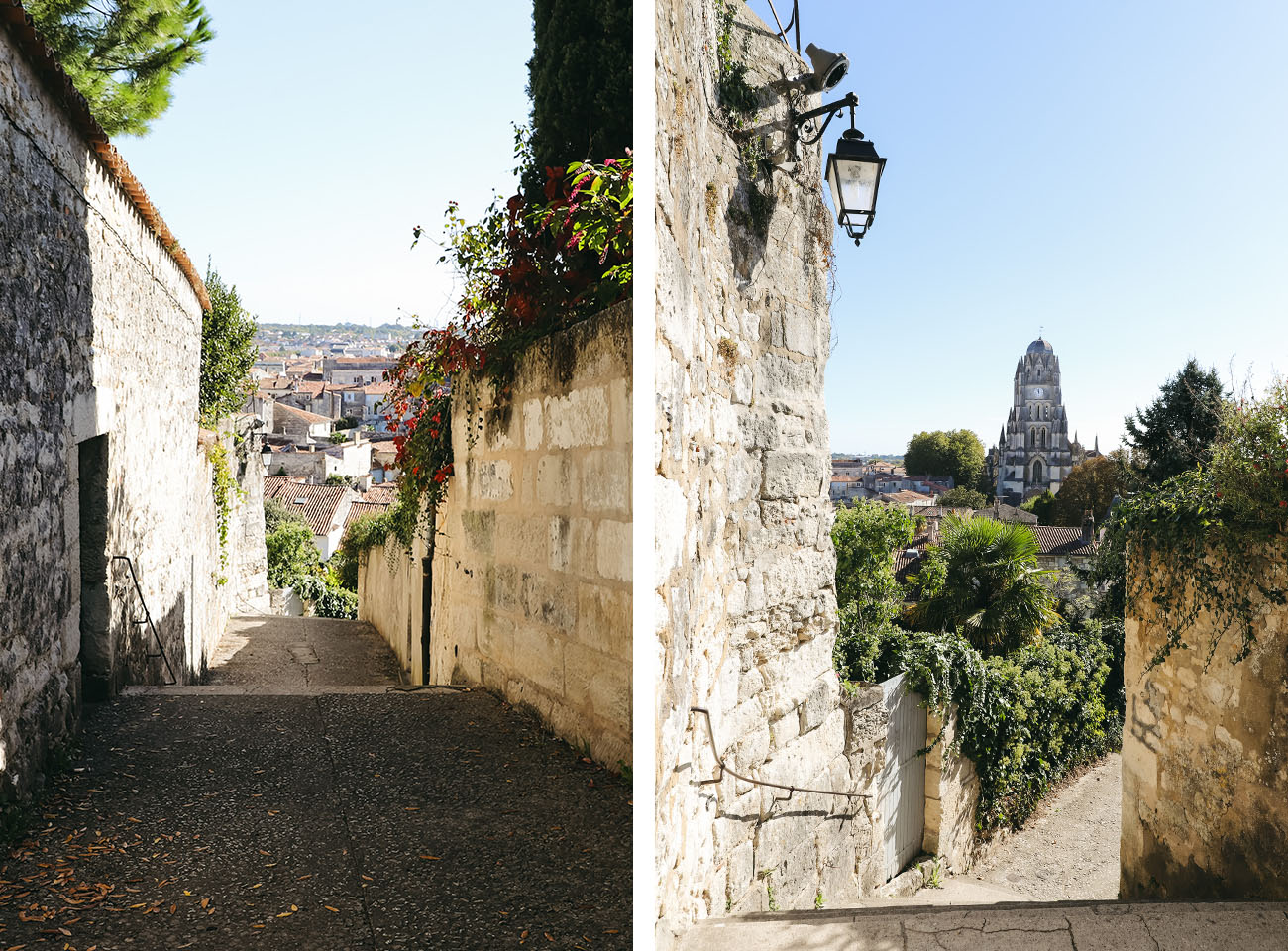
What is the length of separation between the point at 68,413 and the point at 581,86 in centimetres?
304

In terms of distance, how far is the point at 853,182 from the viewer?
10.3 feet

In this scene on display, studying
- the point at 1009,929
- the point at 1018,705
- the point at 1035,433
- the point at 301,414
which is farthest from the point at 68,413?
the point at 1035,433

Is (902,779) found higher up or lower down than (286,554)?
lower down

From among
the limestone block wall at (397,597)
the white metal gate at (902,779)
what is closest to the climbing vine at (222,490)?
the limestone block wall at (397,597)

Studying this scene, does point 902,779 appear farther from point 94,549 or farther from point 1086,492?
point 1086,492

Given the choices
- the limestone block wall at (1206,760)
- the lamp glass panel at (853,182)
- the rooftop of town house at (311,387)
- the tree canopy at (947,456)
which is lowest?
the limestone block wall at (1206,760)

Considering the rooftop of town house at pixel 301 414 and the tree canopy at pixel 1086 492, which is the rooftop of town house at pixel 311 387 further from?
the tree canopy at pixel 1086 492

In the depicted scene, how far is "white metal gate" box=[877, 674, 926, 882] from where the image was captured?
16.8 feet

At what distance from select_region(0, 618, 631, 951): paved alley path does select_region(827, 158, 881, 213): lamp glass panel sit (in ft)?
7.43

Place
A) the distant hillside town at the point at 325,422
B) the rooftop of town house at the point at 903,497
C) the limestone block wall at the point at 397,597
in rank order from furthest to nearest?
the distant hillside town at the point at 325,422 → the rooftop of town house at the point at 903,497 → the limestone block wall at the point at 397,597

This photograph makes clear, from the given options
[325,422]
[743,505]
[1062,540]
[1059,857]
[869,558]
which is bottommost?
[1059,857]

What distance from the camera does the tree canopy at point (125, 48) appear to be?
6664 millimetres

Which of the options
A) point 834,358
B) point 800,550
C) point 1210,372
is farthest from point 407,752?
point 1210,372

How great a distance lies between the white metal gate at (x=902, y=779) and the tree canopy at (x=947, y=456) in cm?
315
